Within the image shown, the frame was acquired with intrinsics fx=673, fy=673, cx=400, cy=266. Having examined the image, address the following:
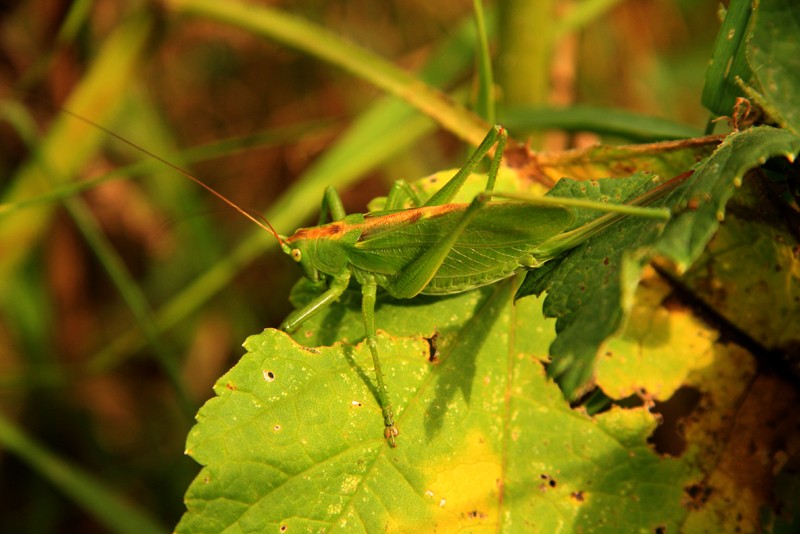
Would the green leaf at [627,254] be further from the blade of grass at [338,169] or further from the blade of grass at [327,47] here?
the blade of grass at [338,169]

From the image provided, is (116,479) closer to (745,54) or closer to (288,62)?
(288,62)

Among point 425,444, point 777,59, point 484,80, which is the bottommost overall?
point 425,444

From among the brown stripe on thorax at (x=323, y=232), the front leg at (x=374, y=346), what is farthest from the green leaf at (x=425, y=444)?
the brown stripe on thorax at (x=323, y=232)

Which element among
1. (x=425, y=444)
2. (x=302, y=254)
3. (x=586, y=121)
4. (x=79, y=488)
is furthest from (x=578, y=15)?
(x=79, y=488)

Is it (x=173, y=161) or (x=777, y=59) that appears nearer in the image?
(x=777, y=59)

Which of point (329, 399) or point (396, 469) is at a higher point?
point (329, 399)

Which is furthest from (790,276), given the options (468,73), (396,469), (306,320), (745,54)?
(468,73)

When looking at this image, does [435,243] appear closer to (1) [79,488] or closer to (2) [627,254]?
(2) [627,254]
